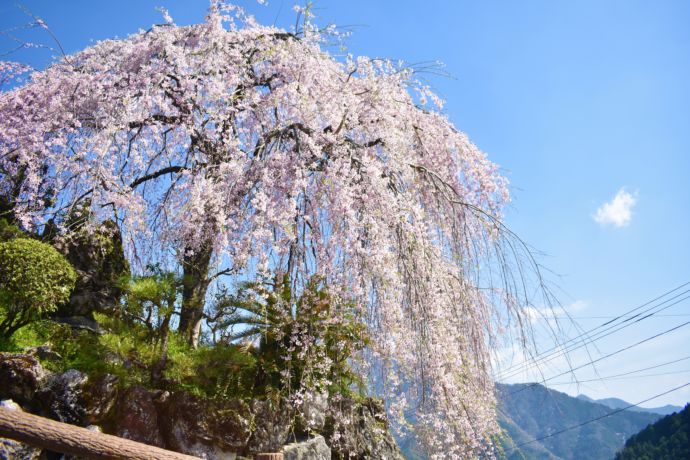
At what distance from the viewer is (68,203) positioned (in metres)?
7.25

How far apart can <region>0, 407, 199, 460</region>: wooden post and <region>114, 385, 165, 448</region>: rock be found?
3.15m

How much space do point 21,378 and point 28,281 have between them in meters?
1.64

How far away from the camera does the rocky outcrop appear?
19.2 ft

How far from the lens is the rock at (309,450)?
6.14 m

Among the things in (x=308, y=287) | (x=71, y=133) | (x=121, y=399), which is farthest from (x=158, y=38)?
(x=121, y=399)

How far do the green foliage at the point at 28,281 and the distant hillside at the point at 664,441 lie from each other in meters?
89.0

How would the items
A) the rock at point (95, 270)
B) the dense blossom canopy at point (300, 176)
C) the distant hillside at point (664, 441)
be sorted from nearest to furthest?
1. the dense blossom canopy at point (300, 176)
2. the rock at point (95, 270)
3. the distant hillside at point (664, 441)

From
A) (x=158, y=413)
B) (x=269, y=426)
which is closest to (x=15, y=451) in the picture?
(x=158, y=413)

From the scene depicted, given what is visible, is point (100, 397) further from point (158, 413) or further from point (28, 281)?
point (28, 281)

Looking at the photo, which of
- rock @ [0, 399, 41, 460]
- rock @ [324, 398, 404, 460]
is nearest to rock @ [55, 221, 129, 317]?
rock @ [0, 399, 41, 460]

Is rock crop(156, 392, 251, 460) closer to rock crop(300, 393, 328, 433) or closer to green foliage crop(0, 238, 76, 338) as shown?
rock crop(300, 393, 328, 433)

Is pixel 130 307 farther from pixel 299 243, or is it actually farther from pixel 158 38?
pixel 158 38

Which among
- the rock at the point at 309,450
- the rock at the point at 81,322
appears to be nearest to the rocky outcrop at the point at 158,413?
the rock at the point at 309,450

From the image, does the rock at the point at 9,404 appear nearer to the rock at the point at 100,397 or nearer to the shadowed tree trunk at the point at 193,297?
the rock at the point at 100,397
